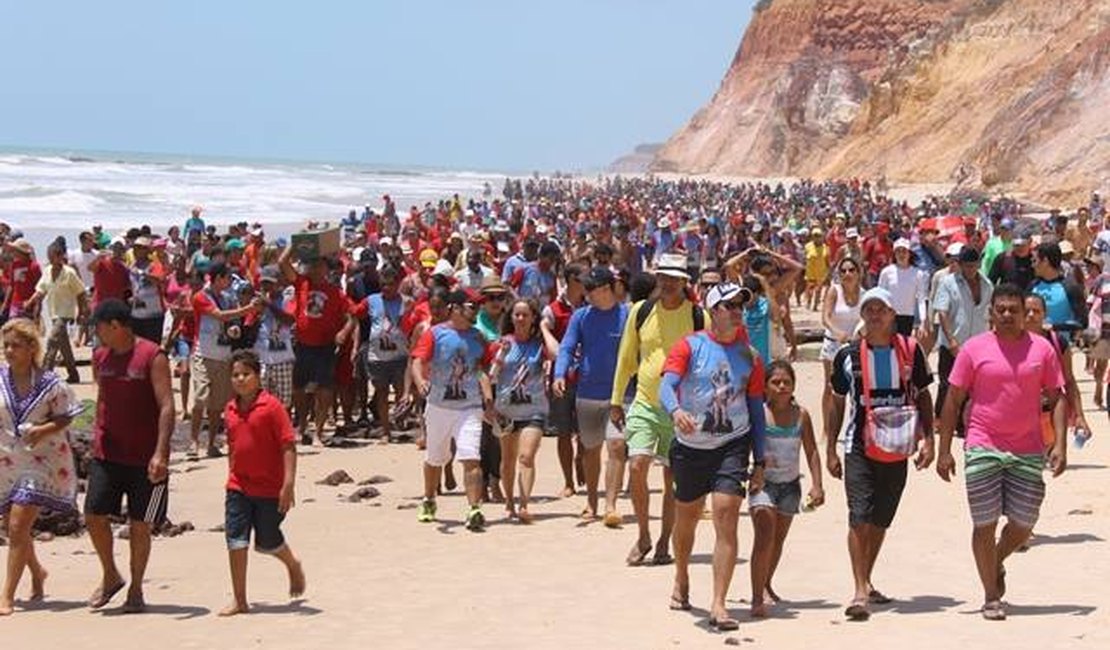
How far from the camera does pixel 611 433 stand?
9422 millimetres

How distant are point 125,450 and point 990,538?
151 inches

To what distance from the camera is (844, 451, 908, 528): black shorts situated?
730 centimetres

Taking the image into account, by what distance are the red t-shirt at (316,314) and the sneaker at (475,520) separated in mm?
3661

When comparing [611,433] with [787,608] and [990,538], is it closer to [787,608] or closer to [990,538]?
[787,608]

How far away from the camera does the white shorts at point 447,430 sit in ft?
32.7

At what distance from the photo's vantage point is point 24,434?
7699mm

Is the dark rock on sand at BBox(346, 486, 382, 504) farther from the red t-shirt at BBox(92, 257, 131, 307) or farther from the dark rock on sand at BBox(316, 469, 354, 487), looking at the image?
the red t-shirt at BBox(92, 257, 131, 307)

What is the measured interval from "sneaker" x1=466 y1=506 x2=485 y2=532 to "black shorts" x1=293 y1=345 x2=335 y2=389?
3.65 m

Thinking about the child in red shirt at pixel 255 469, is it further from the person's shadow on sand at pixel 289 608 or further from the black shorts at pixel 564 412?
the black shorts at pixel 564 412

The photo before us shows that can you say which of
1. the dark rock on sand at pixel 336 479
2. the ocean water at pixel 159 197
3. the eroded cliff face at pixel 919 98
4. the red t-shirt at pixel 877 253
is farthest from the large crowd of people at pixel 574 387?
the eroded cliff face at pixel 919 98

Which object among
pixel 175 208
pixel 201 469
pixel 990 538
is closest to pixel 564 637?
pixel 990 538

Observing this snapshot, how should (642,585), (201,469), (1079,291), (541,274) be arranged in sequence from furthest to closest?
(541,274)
(201,469)
(1079,291)
(642,585)

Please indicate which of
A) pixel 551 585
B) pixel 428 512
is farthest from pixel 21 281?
pixel 551 585

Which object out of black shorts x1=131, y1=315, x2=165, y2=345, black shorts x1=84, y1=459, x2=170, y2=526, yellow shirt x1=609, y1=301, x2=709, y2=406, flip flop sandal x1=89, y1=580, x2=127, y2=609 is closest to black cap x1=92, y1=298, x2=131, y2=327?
black shorts x1=84, y1=459, x2=170, y2=526
